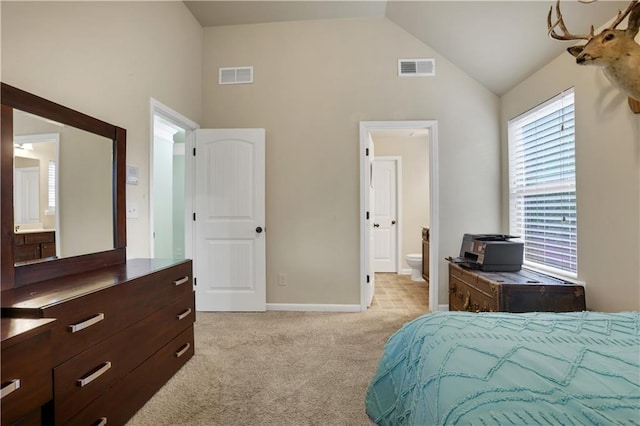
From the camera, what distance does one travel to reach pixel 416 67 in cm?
321

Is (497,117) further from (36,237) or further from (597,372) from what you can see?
(36,237)

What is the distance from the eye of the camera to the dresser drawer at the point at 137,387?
51.8 inches

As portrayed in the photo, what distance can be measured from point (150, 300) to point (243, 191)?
1735mm

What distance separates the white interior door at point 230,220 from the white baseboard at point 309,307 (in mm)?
135

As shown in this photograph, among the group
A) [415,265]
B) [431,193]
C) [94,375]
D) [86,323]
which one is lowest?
[415,265]

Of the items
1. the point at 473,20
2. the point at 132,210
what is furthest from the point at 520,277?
the point at 132,210

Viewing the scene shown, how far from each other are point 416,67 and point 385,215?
284 centimetres

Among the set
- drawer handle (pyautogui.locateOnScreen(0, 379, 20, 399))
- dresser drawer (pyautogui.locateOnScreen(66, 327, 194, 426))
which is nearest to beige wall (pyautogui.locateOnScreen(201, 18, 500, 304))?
dresser drawer (pyautogui.locateOnScreen(66, 327, 194, 426))

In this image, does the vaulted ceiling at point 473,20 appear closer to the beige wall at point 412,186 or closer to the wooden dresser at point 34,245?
the beige wall at point 412,186

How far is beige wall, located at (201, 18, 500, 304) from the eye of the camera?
10.5ft

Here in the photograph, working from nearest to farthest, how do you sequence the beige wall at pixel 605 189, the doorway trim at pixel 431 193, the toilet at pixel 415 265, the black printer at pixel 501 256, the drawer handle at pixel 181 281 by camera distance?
1. the beige wall at pixel 605 189
2. the drawer handle at pixel 181 281
3. the black printer at pixel 501 256
4. the doorway trim at pixel 431 193
5. the toilet at pixel 415 265

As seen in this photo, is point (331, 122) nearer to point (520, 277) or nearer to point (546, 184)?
point (546, 184)

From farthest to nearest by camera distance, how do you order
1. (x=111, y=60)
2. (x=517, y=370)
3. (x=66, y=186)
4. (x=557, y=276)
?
1. (x=557, y=276)
2. (x=111, y=60)
3. (x=66, y=186)
4. (x=517, y=370)

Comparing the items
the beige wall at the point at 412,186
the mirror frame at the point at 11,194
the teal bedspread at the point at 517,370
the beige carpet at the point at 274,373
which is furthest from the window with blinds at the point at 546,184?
the mirror frame at the point at 11,194
